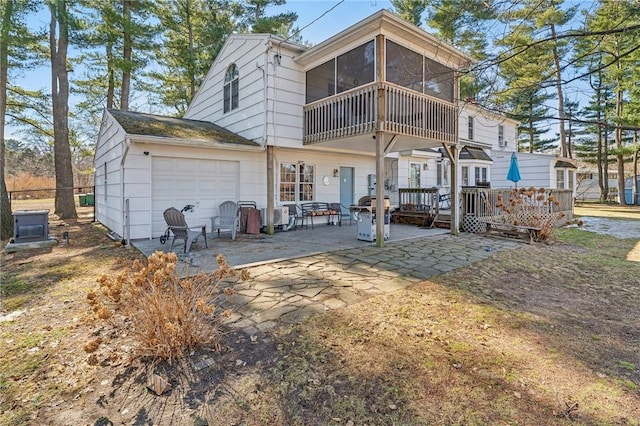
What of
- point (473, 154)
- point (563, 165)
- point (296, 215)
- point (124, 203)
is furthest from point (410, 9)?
point (124, 203)

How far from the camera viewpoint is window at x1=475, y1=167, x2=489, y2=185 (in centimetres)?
1600

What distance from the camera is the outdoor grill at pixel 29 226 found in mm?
7512

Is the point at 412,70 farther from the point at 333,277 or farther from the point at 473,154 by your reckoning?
the point at 473,154

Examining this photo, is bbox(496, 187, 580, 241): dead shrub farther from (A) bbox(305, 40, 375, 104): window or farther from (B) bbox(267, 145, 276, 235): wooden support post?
(B) bbox(267, 145, 276, 235): wooden support post

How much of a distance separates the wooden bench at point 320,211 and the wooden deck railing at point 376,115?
2238 millimetres

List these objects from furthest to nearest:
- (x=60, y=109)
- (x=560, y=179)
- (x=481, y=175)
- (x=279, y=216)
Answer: (x=560, y=179) < (x=481, y=175) < (x=60, y=109) < (x=279, y=216)

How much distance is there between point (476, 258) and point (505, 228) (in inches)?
145

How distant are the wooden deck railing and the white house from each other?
3 cm

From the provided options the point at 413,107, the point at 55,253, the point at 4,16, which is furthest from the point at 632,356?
the point at 4,16

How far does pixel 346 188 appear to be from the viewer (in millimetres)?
12375

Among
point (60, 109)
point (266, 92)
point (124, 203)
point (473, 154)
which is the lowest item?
point (124, 203)

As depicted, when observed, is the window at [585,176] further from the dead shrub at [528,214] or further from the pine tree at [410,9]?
the dead shrub at [528,214]

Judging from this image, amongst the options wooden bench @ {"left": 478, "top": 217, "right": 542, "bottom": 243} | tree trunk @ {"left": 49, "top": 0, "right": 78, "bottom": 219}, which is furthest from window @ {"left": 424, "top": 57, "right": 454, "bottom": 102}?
tree trunk @ {"left": 49, "top": 0, "right": 78, "bottom": 219}

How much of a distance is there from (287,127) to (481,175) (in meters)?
11.4
